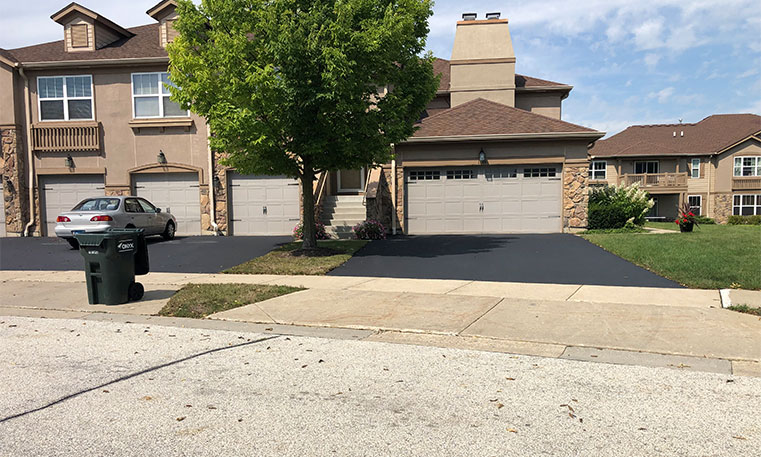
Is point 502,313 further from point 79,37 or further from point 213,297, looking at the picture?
point 79,37

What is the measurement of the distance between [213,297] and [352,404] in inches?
200

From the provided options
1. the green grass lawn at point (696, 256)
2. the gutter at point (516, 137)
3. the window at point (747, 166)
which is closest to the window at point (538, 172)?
the gutter at point (516, 137)

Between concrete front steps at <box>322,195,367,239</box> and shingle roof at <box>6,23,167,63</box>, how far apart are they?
315 inches

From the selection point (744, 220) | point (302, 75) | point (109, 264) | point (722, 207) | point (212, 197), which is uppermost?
point (302, 75)

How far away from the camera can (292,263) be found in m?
12.3

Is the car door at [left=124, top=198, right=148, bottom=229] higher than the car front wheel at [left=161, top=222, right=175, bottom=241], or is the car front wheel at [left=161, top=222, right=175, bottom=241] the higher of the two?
the car door at [left=124, top=198, right=148, bottom=229]

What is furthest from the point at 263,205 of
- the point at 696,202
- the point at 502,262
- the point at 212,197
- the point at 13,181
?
the point at 696,202

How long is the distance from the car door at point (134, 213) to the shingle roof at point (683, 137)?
30192mm

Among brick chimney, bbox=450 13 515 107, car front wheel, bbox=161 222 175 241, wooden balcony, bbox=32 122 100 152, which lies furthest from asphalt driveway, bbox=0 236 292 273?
brick chimney, bbox=450 13 515 107

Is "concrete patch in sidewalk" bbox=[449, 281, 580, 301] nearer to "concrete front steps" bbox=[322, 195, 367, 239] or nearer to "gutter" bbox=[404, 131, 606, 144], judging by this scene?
"concrete front steps" bbox=[322, 195, 367, 239]

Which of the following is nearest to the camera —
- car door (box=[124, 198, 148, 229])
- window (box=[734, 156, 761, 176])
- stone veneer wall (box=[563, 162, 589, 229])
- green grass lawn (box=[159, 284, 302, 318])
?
green grass lawn (box=[159, 284, 302, 318])

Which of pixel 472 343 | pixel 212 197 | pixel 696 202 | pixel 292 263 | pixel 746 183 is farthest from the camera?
pixel 696 202

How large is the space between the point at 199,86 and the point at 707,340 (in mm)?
10761

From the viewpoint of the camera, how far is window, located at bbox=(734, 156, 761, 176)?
3578 centimetres
